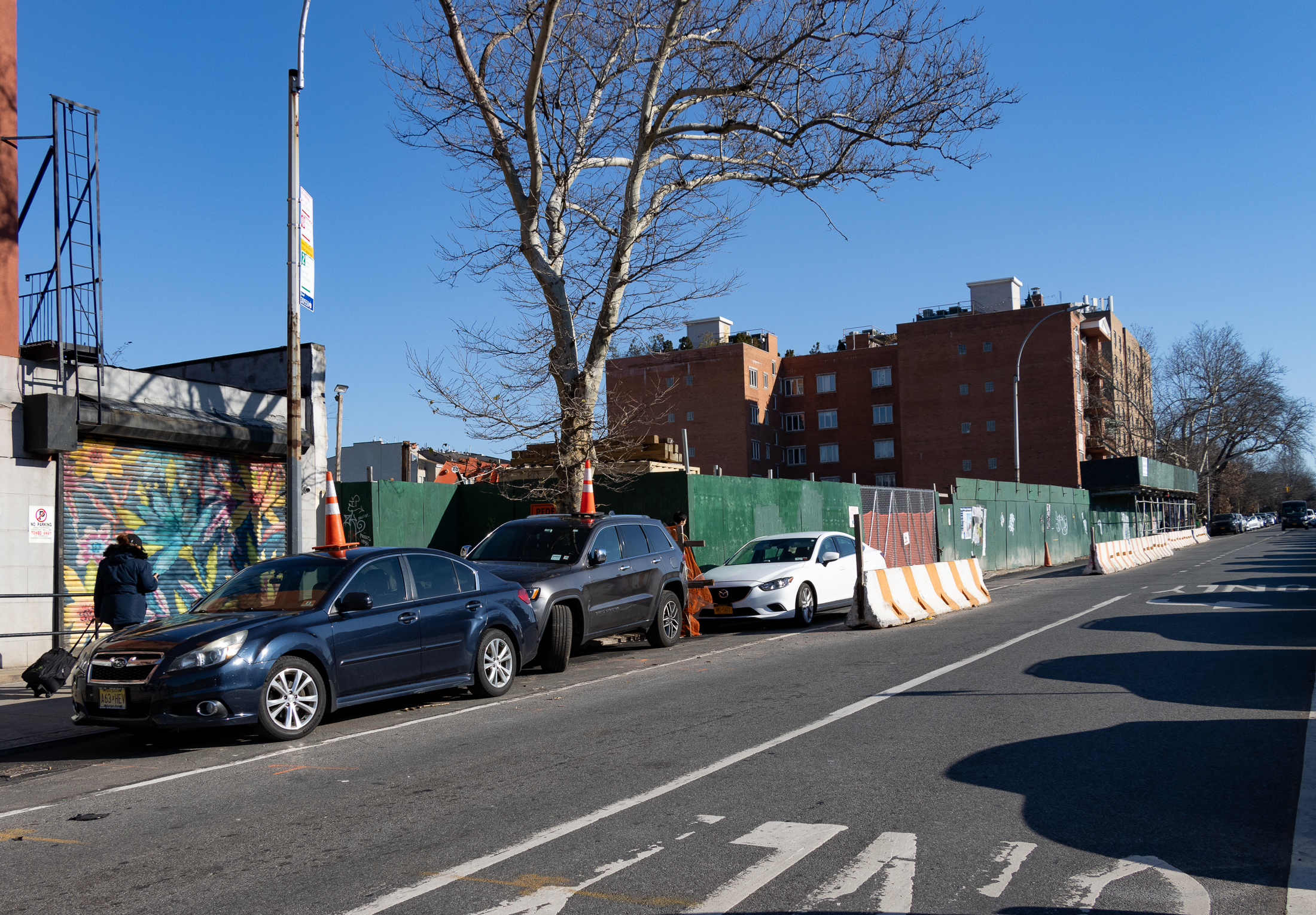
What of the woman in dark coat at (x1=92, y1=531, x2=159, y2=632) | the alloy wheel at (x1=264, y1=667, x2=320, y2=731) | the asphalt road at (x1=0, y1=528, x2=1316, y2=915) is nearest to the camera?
the asphalt road at (x1=0, y1=528, x2=1316, y2=915)

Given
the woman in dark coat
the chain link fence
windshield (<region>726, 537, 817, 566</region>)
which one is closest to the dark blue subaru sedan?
the woman in dark coat

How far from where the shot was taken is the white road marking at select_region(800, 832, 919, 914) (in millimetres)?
4199

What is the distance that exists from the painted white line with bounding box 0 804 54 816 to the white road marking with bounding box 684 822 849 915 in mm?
4312

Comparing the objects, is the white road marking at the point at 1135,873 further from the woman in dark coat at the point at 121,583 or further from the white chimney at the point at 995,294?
the white chimney at the point at 995,294

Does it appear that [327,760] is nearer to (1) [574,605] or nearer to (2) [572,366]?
(1) [574,605]

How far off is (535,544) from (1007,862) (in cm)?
897

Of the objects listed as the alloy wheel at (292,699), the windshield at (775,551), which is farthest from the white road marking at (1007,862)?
the windshield at (775,551)

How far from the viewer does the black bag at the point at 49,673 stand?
404 inches

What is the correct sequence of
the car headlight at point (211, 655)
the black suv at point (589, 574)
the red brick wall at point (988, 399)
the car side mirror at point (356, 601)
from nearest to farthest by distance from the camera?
the car headlight at point (211, 655) < the car side mirror at point (356, 601) < the black suv at point (589, 574) < the red brick wall at point (988, 399)

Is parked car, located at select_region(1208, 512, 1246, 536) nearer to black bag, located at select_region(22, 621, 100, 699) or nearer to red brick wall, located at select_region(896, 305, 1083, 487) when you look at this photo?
red brick wall, located at select_region(896, 305, 1083, 487)

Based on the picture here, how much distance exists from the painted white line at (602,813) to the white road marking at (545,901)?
411 mm

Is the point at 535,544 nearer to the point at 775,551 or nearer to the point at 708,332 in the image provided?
the point at 775,551

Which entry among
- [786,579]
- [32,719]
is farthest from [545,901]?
[786,579]

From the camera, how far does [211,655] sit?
7922mm
